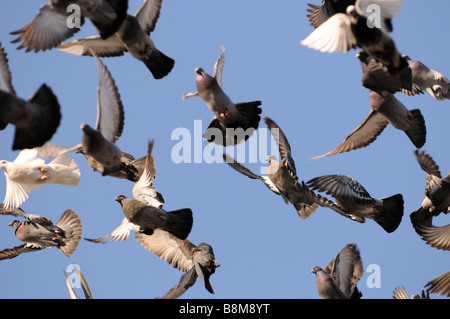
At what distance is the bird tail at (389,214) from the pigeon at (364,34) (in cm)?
248

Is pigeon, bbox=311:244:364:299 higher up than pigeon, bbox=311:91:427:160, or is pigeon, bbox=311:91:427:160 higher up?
pigeon, bbox=311:91:427:160

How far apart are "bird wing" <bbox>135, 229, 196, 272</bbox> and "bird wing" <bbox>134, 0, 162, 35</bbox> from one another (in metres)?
3.28

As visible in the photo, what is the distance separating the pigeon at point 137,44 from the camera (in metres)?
12.9

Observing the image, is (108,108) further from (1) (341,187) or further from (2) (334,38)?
(1) (341,187)

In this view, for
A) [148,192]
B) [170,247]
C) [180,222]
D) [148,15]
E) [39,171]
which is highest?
[148,15]

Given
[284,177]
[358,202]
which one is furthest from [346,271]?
[284,177]

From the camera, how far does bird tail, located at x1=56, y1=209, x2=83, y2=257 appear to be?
14.6m

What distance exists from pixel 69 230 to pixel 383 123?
5.55 metres

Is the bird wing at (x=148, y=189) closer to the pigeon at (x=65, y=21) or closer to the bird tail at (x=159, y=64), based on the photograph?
the bird tail at (x=159, y=64)

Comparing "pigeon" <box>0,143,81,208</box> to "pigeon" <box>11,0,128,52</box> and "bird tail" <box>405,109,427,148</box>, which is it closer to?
"pigeon" <box>11,0,128,52</box>

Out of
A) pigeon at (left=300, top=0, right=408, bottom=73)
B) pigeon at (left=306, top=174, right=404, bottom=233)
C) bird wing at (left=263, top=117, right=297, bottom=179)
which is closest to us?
pigeon at (left=300, top=0, right=408, bottom=73)

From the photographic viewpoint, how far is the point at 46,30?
495 inches

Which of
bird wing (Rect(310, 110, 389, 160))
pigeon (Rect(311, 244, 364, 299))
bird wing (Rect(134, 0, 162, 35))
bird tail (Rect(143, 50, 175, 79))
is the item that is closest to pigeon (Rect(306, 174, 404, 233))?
pigeon (Rect(311, 244, 364, 299))
